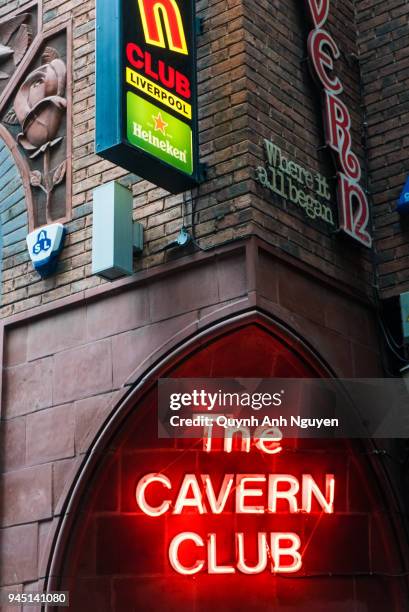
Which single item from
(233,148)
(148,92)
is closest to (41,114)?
(148,92)

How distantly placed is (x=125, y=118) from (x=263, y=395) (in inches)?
106

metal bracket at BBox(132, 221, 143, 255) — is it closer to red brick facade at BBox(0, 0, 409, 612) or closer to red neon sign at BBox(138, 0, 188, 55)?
red brick facade at BBox(0, 0, 409, 612)

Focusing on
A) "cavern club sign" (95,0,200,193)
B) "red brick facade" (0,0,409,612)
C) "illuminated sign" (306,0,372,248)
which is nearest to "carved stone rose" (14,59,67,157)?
"red brick facade" (0,0,409,612)

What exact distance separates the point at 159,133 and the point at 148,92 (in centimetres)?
37

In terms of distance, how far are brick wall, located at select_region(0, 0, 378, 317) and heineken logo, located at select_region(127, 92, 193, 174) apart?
10.9 inches

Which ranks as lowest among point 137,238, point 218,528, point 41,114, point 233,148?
point 218,528

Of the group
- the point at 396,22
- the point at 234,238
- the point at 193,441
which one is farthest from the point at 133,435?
the point at 396,22

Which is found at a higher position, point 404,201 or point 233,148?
point 233,148

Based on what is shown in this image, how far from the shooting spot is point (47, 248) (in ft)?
29.0

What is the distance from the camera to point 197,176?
316 inches

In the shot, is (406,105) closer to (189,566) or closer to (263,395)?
(263,395)

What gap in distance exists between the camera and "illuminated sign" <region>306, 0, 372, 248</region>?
8797 mm

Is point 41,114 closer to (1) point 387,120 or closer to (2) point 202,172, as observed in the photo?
(2) point 202,172

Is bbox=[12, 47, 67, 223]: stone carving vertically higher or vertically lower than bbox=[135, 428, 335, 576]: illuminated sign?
higher
